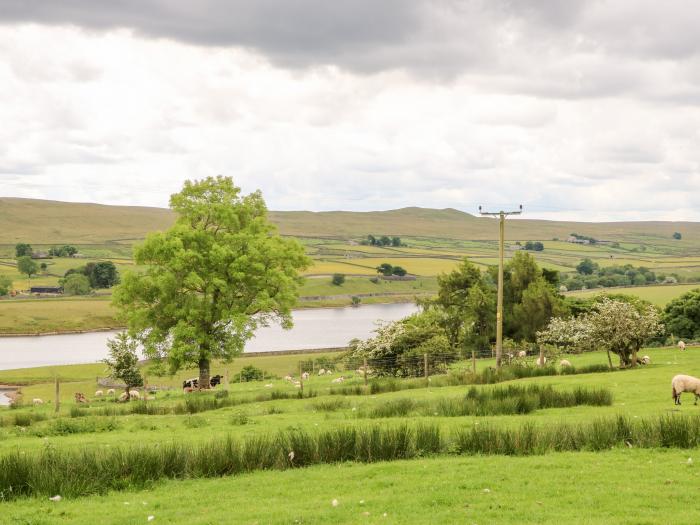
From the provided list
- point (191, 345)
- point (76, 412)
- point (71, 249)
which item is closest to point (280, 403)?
point (76, 412)

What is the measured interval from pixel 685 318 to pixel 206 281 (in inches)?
1306

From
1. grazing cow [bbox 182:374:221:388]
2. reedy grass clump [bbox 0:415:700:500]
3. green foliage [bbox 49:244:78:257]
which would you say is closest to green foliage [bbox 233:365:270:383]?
grazing cow [bbox 182:374:221:388]

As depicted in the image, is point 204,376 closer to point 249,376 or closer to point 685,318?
point 249,376

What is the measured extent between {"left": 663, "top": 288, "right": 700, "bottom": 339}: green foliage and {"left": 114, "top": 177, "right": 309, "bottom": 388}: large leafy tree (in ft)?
90.9

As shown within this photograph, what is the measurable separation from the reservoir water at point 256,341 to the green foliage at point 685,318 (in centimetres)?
2928

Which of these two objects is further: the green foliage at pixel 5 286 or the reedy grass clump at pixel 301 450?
the green foliage at pixel 5 286

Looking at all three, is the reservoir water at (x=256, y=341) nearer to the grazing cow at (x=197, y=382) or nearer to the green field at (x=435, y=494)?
the grazing cow at (x=197, y=382)

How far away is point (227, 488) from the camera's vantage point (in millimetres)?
13055

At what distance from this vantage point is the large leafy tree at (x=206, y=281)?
37719mm

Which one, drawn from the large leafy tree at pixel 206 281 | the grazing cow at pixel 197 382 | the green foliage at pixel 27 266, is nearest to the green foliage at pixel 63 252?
the green foliage at pixel 27 266

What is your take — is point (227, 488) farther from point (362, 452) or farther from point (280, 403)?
point (280, 403)

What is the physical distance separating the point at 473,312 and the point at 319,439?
44314 mm

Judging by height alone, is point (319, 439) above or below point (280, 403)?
above

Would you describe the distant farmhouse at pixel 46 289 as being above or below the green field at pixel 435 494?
below
